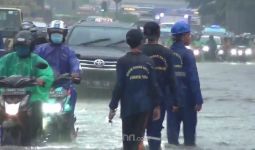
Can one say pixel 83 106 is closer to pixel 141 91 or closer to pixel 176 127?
pixel 176 127

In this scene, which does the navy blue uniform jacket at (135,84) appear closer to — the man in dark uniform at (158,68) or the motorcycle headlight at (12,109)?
the man in dark uniform at (158,68)

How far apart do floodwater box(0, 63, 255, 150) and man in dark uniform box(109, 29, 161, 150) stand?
2.28m

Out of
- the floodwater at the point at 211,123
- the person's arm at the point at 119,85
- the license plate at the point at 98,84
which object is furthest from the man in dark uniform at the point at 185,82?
the license plate at the point at 98,84

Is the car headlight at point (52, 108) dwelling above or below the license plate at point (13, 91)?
below

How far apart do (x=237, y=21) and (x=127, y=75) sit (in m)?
73.2

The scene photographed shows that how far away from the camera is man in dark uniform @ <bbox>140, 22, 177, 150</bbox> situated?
12.1 meters

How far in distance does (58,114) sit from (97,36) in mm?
11299

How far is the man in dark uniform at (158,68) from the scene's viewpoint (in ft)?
39.5

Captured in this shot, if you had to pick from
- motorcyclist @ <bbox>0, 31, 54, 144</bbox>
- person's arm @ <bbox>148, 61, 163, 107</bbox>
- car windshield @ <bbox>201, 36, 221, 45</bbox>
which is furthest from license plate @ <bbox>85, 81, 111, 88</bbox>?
car windshield @ <bbox>201, 36, 221, 45</bbox>

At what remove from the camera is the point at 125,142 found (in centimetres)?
1124

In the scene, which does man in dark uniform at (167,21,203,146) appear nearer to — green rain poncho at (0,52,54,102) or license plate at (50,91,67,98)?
license plate at (50,91,67,98)

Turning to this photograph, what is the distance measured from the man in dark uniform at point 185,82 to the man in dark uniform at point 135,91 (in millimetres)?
2784

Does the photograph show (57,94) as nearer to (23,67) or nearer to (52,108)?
(52,108)

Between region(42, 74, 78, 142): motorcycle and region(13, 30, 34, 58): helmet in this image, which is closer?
region(13, 30, 34, 58): helmet
